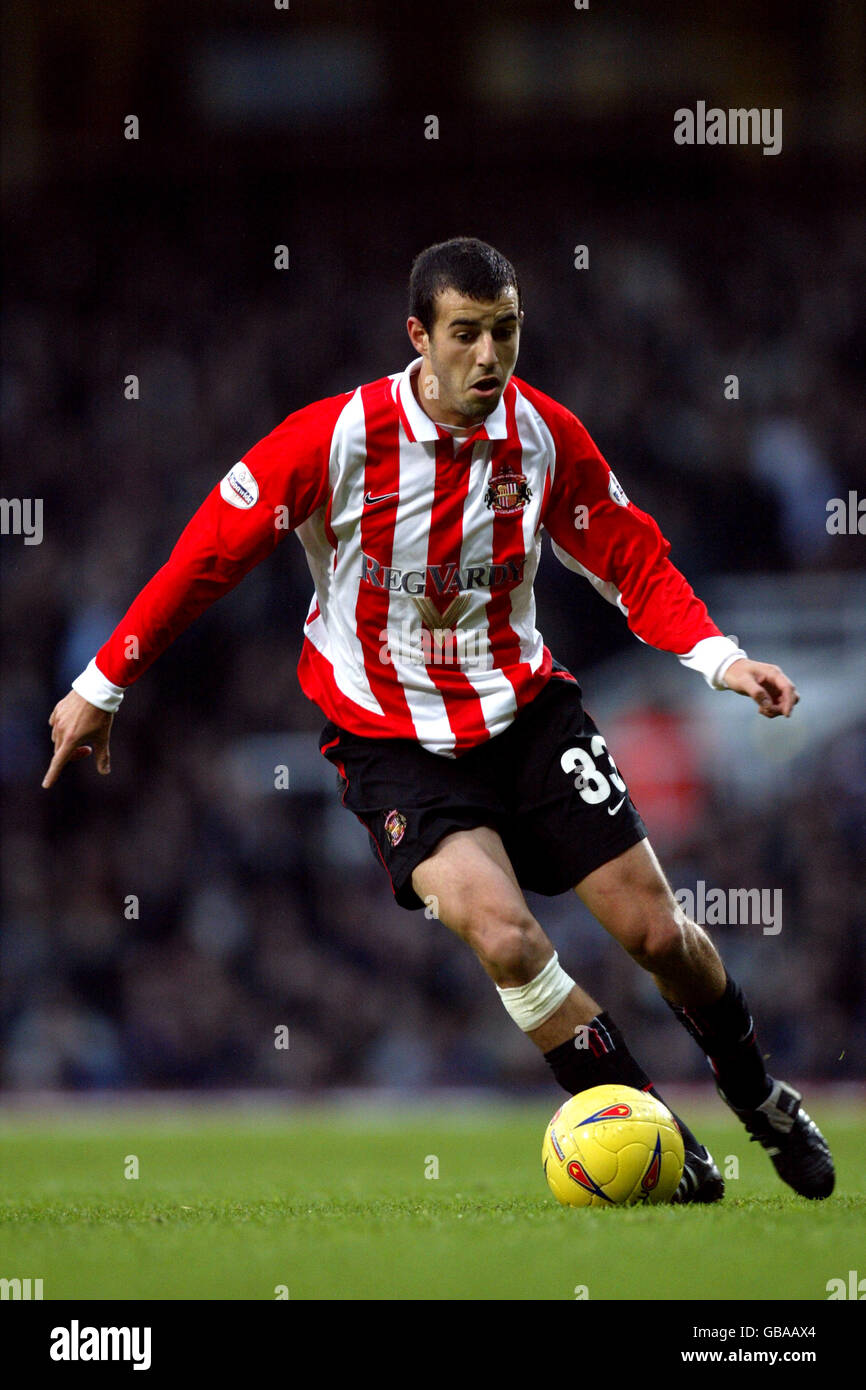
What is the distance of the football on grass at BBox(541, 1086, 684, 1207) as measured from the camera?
426 cm

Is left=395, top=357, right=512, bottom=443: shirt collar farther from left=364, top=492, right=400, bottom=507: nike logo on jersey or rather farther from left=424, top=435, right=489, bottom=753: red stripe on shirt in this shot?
left=364, top=492, right=400, bottom=507: nike logo on jersey

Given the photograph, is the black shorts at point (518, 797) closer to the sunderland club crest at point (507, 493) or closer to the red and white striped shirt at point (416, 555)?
the red and white striped shirt at point (416, 555)

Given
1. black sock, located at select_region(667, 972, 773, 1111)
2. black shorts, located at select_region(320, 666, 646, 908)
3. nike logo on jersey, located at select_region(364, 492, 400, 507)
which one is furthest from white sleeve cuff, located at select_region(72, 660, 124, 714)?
black sock, located at select_region(667, 972, 773, 1111)

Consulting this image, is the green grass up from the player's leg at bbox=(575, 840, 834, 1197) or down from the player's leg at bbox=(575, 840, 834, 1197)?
down

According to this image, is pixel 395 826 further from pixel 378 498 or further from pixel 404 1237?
pixel 404 1237

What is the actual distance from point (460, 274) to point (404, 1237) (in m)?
2.41

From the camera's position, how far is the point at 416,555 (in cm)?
470

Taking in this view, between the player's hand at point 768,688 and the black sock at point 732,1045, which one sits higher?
the player's hand at point 768,688

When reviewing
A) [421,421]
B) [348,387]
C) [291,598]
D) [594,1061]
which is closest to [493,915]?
[594,1061]

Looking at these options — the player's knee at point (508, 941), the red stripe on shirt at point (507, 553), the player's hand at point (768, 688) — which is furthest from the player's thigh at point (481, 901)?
the player's hand at point (768, 688)

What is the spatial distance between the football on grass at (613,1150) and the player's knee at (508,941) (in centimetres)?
40

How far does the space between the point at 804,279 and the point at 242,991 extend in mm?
7764

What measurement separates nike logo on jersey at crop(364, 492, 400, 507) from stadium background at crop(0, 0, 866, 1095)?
833 centimetres

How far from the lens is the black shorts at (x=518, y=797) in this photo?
4535 mm
